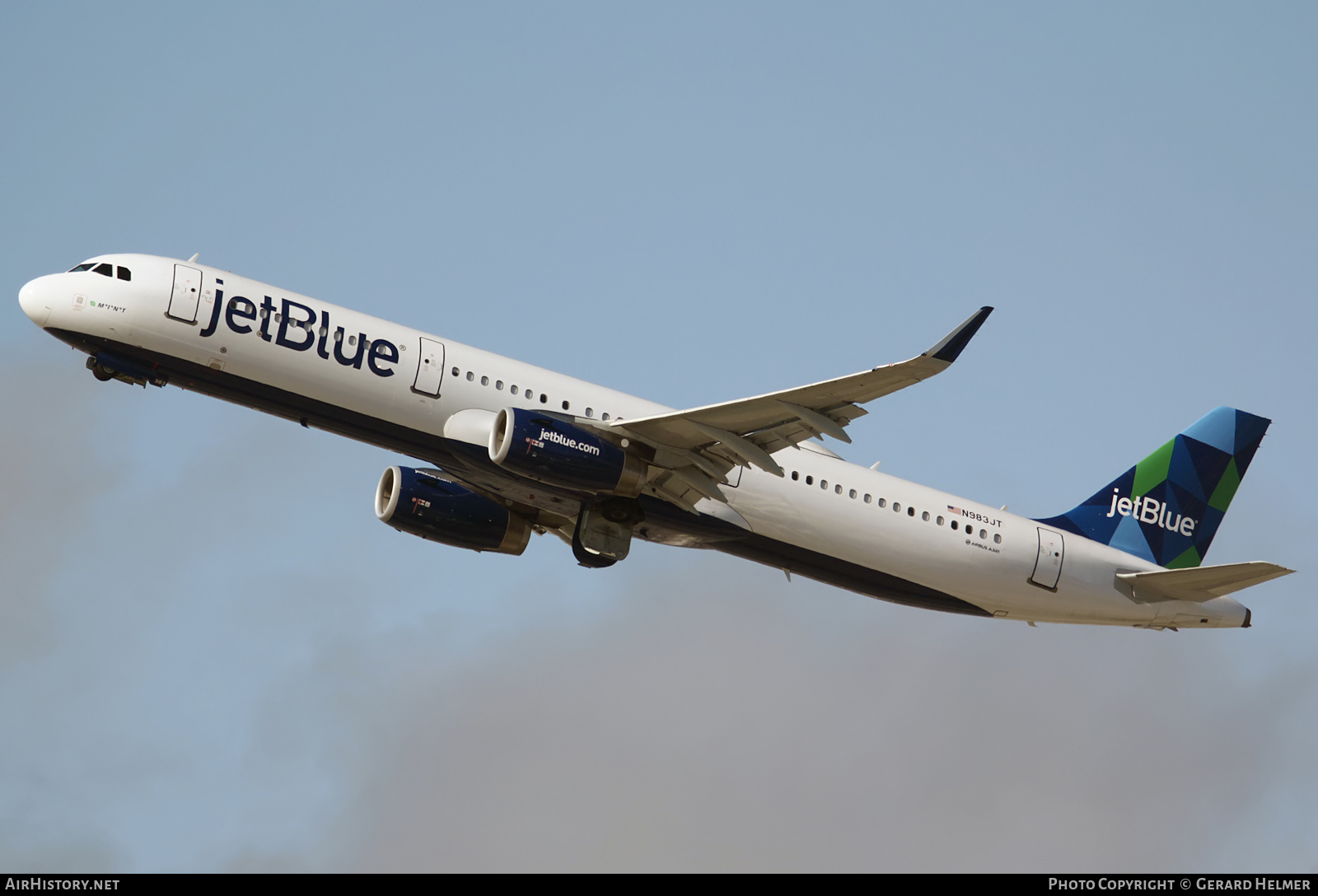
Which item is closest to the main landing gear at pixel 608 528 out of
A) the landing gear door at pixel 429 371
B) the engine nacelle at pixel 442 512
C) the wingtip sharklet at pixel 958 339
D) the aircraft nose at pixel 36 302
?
the engine nacelle at pixel 442 512

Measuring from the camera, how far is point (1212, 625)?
41.9 metres

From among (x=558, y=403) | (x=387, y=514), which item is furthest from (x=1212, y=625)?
(x=387, y=514)

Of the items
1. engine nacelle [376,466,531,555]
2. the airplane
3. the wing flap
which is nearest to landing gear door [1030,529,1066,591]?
the airplane

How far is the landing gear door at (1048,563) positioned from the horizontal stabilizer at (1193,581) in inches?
67.6

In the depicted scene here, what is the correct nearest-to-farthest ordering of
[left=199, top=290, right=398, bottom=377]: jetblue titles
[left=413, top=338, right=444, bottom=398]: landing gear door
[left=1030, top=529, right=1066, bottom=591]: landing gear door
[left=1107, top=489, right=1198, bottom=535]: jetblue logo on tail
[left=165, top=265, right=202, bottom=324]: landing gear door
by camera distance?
[left=165, top=265, right=202, bottom=324]: landing gear door
[left=199, top=290, right=398, bottom=377]: jetblue titles
[left=413, top=338, right=444, bottom=398]: landing gear door
[left=1030, top=529, right=1066, bottom=591]: landing gear door
[left=1107, top=489, right=1198, bottom=535]: jetblue logo on tail

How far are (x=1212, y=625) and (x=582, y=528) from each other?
56.6 feet

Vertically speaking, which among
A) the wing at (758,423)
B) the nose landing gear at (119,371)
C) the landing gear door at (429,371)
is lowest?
the wing at (758,423)

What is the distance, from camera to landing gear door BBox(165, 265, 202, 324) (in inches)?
1389

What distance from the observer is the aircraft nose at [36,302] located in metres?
35.4

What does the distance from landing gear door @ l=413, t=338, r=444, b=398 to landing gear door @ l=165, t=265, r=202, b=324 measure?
5.13 meters

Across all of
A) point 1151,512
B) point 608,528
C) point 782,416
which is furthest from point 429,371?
point 1151,512

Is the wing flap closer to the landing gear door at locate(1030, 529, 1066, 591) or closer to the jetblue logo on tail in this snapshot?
the landing gear door at locate(1030, 529, 1066, 591)

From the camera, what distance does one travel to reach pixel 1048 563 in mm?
41719

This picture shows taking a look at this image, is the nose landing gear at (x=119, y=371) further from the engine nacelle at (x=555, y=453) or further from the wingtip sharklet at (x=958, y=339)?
the wingtip sharklet at (x=958, y=339)
